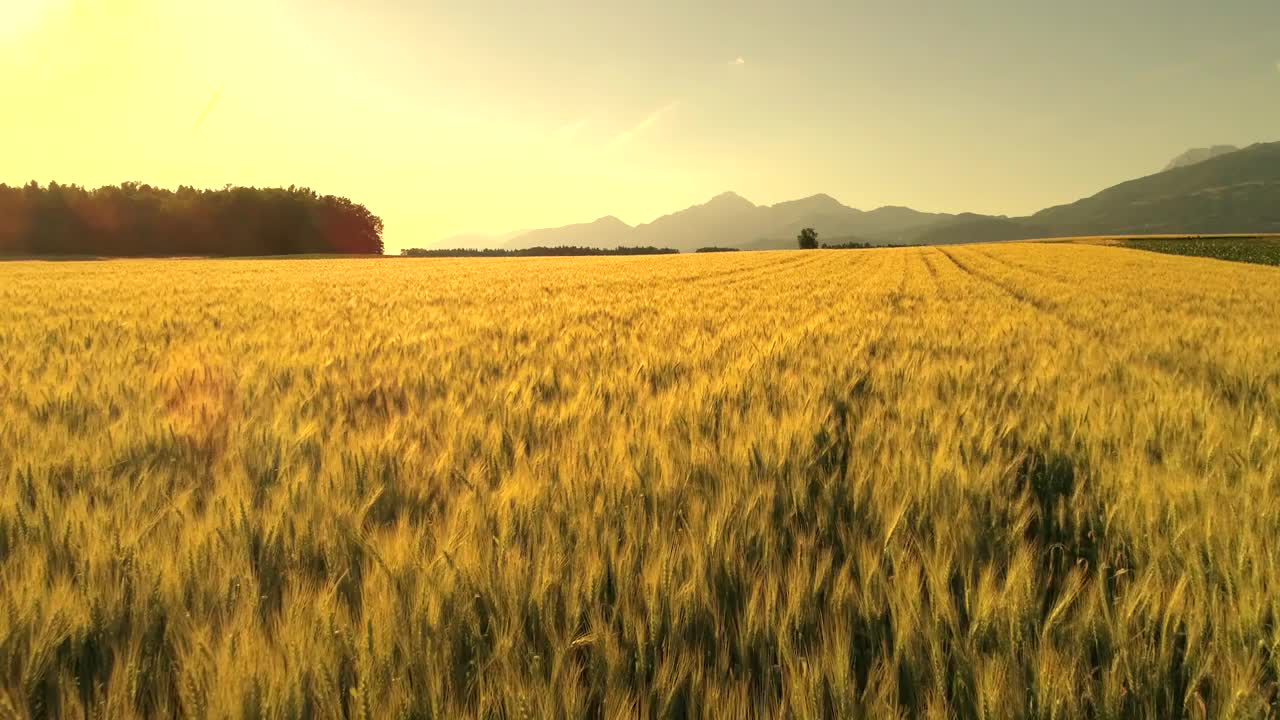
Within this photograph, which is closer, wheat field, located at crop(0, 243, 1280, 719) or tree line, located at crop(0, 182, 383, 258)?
wheat field, located at crop(0, 243, 1280, 719)

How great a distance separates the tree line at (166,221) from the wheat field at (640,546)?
274ft

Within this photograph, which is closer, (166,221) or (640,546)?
(640,546)

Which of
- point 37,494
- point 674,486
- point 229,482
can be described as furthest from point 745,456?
point 37,494

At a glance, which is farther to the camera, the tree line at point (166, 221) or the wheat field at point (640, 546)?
the tree line at point (166, 221)

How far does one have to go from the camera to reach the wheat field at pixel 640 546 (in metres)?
0.87

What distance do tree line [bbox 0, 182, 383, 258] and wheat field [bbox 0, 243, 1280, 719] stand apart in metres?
83.5

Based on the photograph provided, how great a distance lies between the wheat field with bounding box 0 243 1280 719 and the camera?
87 cm

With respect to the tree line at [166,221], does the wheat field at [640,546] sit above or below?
below

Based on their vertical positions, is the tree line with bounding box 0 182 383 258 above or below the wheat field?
above

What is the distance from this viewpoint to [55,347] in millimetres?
4336

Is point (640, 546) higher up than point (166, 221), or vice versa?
point (166, 221)

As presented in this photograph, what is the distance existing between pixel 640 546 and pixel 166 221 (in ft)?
287

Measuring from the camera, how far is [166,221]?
6569cm

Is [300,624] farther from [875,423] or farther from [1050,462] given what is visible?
[1050,462]
